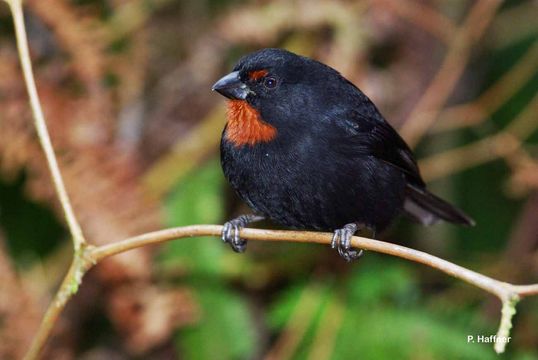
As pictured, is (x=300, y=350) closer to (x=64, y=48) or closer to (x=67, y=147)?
(x=67, y=147)

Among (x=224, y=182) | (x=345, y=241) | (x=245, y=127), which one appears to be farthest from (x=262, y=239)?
(x=224, y=182)

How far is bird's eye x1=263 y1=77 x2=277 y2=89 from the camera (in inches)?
122

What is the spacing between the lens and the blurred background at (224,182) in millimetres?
3938

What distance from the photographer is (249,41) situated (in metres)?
4.61

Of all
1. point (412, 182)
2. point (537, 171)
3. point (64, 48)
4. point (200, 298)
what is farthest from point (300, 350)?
point (64, 48)

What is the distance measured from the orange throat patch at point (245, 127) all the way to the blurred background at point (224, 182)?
3.20ft

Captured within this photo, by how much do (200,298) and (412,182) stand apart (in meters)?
1.14

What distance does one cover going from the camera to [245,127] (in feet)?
9.95

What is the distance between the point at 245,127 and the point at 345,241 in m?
0.54

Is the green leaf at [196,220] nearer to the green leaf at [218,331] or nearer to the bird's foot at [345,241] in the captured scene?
the green leaf at [218,331]

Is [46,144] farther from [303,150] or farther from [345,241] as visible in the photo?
[345,241]

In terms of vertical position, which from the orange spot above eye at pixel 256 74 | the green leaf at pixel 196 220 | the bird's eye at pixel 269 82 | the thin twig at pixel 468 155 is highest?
the orange spot above eye at pixel 256 74

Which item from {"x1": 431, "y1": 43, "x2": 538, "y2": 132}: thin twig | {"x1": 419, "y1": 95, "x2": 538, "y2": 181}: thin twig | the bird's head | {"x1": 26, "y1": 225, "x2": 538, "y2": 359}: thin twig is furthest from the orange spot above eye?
{"x1": 419, "y1": 95, "x2": 538, "y2": 181}: thin twig

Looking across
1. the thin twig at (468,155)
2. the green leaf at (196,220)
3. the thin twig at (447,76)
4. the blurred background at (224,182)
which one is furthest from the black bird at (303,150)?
the thin twig at (468,155)
